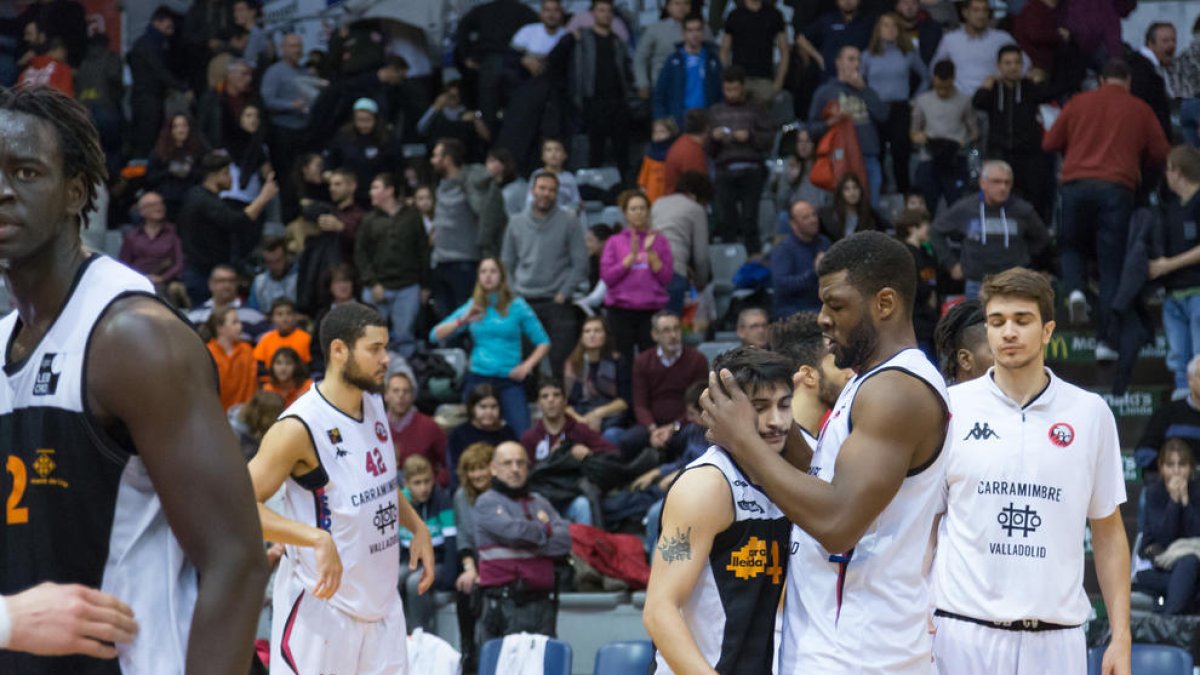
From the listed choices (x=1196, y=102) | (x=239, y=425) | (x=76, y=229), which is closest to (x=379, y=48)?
(x=239, y=425)

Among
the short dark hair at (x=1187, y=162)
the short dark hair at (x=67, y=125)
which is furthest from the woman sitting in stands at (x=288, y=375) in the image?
the short dark hair at (x=67, y=125)

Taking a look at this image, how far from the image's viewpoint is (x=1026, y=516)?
19.2ft

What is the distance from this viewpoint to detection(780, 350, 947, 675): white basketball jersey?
445 centimetres

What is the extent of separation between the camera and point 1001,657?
5828 millimetres

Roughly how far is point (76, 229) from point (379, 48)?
52.5ft

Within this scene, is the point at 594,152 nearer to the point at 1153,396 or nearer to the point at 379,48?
the point at 379,48

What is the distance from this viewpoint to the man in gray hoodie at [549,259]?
14.3m

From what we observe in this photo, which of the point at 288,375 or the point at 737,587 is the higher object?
the point at 737,587

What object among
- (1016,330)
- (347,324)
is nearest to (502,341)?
(347,324)

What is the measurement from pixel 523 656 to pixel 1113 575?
365 centimetres

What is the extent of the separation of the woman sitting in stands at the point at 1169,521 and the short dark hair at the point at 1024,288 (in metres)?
4.73

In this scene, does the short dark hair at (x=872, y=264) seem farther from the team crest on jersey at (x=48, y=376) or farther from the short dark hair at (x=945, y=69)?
the short dark hair at (x=945, y=69)

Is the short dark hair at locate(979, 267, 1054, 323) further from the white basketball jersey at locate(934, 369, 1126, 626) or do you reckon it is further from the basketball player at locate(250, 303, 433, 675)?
the basketball player at locate(250, 303, 433, 675)

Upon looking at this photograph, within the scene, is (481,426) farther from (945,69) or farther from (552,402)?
(945,69)
